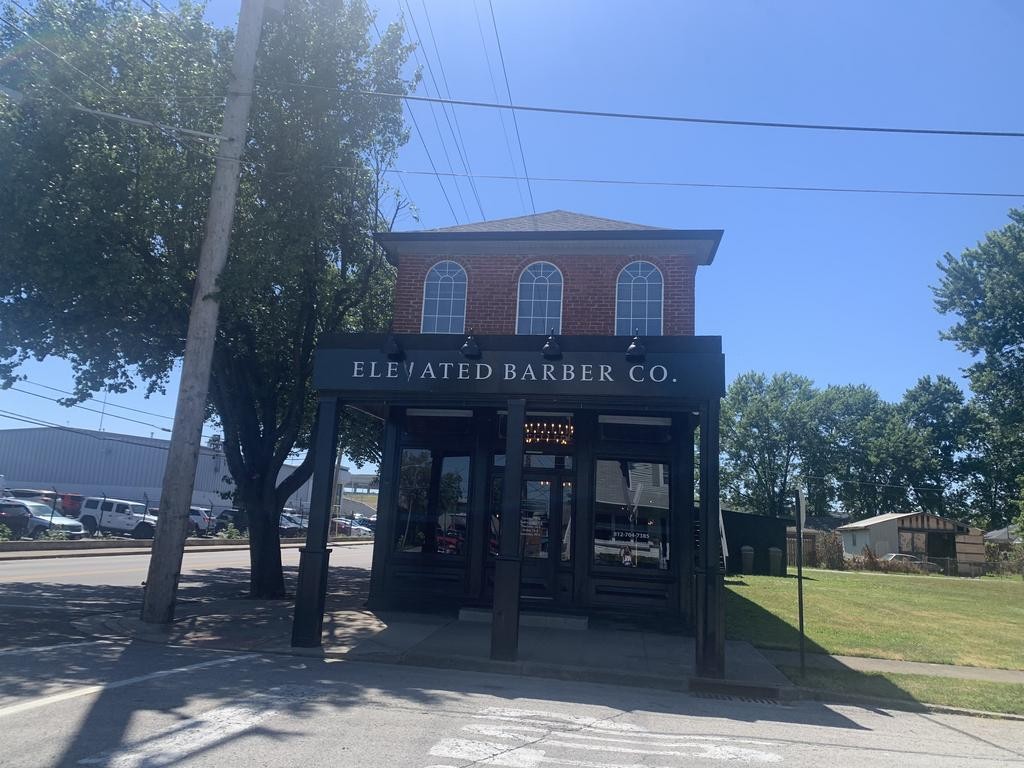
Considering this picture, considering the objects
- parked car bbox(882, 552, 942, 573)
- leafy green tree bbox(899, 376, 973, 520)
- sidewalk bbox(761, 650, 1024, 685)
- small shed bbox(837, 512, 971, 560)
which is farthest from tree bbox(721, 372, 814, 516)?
sidewalk bbox(761, 650, 1024, 685)

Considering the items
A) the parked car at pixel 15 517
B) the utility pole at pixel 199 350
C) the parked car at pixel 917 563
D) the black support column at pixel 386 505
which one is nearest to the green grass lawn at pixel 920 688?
the black support column at pixel 386 505

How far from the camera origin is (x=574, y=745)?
243 inches

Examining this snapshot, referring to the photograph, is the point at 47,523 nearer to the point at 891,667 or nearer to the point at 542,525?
the point at 542,525

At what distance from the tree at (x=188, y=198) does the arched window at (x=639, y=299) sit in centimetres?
575

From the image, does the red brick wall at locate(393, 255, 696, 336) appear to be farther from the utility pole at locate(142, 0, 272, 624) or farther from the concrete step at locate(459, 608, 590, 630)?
the concrete step at locate(459, 608, 590, 630)

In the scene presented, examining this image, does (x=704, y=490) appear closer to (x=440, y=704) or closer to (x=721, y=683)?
(x=721, y=683)

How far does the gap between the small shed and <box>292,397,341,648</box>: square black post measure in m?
36.5

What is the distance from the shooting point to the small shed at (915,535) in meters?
41.0

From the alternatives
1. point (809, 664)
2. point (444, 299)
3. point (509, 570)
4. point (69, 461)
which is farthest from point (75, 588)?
point (69, 461)

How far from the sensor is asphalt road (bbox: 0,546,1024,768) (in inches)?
219

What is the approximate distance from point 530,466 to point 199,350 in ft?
19.4

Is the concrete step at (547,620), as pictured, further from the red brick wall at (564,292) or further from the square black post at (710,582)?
the red brick wall at (564,292)

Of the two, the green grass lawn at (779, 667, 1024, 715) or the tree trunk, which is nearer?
the green grass lawn at (779, 667, 1024, 715)

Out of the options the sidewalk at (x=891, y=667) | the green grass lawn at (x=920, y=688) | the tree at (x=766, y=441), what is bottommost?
the green grass lawn at (x=920, y=688)
